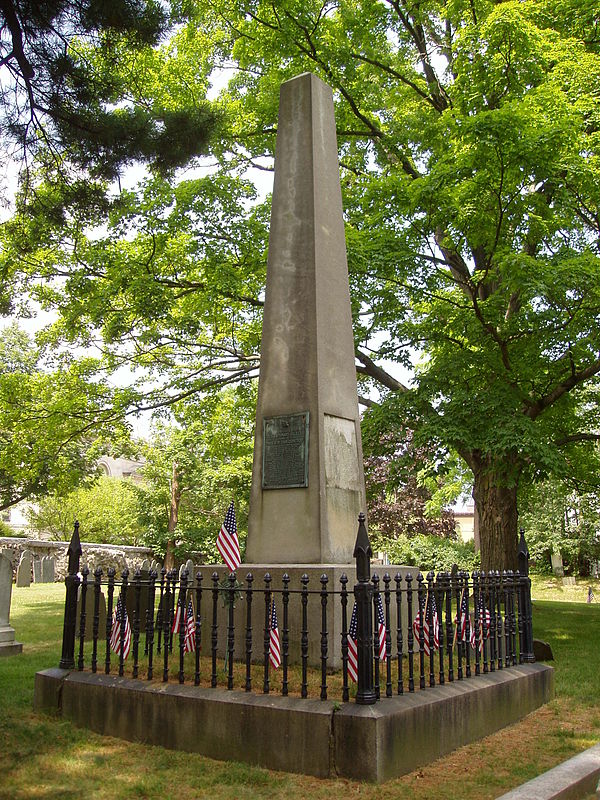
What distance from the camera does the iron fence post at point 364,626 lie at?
496 cm

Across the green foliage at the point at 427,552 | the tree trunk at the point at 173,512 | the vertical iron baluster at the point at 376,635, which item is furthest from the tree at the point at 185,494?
the vertical iron baluster at the point at 376,635

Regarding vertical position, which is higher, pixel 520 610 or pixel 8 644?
pixel 520 610

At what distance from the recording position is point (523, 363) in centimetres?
1303

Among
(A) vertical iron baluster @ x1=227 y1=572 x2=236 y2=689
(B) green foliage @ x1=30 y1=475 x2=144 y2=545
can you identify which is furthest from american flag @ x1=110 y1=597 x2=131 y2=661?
(B) green foliage @ x1=30 y1=475 x2=144 y2=545

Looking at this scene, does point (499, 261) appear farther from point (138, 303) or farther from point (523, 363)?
point (138, 303)

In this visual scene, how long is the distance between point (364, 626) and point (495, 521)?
392 inches

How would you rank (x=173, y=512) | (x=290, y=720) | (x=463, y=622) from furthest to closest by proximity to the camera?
1. (x=173, y=512)
2. (x=463, y=622)
3. (x=290, y=720)

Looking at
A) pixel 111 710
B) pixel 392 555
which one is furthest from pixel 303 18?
→ pixel 392 555

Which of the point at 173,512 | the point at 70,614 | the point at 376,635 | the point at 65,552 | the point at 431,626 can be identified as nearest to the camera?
the point at 376,635

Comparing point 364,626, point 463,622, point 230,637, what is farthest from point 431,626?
point 230,637

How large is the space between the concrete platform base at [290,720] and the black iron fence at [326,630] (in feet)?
0.61

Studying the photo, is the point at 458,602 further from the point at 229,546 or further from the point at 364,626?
the point at 229,546

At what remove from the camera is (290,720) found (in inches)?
196

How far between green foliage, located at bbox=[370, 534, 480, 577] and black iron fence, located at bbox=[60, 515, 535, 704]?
20742 mm
